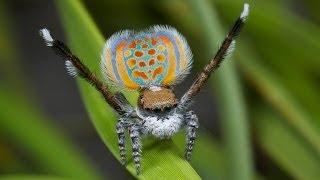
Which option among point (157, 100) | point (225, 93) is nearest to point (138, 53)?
point (157, 100)

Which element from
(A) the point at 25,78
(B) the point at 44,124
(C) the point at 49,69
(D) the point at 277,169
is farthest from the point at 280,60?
(C) the point at 49,69

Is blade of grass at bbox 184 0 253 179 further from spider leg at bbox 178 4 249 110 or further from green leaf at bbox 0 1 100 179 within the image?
green leaf at bbox 0 1 100 179

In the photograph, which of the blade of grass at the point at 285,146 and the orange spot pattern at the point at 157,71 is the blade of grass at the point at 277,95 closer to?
the blade of grass at the point at 285,146

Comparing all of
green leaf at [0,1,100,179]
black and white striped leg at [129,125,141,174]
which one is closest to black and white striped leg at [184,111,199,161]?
black and white striped leg at [129,125,141,174]

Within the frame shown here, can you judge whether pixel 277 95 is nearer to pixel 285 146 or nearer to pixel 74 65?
pixel 285 146

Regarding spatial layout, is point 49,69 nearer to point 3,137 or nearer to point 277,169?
point 3,137
